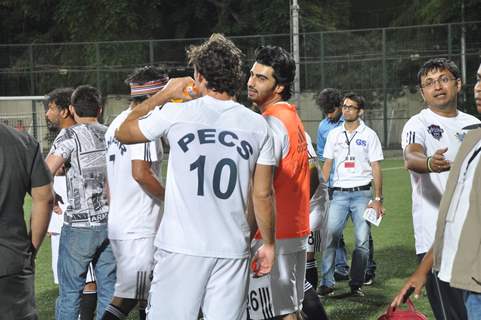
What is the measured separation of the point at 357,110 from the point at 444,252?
249 inches

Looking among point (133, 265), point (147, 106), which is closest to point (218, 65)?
point (147, 106)

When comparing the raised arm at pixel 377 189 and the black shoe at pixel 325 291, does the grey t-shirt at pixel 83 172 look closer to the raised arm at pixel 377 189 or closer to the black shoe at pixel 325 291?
the black shoe at pixel 325 291

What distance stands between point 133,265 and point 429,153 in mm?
2341

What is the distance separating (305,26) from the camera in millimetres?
43250

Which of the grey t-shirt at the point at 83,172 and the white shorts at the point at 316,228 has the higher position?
the grey t-shirt at the point at 83,172

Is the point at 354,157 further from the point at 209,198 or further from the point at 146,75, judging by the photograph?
the point at 209,198

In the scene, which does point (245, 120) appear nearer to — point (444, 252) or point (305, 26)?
point (444, 252)

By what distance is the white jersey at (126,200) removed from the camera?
6.84 m

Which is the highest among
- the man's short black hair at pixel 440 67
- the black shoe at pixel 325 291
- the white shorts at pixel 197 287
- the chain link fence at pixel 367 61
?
the chain link fence at pixel 367 61

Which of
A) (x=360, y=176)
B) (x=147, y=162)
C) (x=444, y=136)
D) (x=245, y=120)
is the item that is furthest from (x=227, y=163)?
(x=360, y=176)

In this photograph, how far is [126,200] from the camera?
689 cm

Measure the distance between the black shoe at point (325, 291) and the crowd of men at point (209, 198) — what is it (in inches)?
53.6

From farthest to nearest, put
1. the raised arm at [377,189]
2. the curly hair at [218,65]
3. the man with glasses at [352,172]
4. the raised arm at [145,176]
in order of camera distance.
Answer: the man with glasses at [352,172], the raised arm at [377,189], the raised arm at [145,176], the curly hair at [218,65]

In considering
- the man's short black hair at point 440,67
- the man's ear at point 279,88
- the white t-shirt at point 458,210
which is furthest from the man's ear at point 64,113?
the white t-shirt at point 458,210
